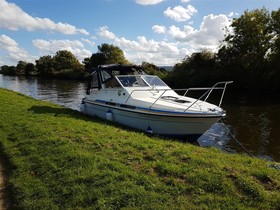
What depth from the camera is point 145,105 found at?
11695mm

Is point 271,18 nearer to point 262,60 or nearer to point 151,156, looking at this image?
point 262,60

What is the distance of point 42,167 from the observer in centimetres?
689

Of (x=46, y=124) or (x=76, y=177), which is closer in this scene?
(x=76, y=177)

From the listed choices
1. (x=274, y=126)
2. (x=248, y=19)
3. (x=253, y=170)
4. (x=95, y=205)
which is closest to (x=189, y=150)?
(x=253, y=170)

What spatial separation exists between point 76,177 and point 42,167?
1206 millimetres

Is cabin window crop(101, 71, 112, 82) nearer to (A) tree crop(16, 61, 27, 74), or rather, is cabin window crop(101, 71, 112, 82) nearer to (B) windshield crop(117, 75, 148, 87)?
(B) windshield crop(117, 75, 148, 87)

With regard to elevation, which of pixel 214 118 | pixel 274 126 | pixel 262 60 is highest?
pixel 262 60

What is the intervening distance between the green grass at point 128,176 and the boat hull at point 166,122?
7.14ft

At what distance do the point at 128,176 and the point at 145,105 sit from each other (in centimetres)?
583

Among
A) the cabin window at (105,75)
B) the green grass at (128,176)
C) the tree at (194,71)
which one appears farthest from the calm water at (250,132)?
the tree at (194,71)

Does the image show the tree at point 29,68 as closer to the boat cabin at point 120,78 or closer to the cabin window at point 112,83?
the boat cabin at point 120,78

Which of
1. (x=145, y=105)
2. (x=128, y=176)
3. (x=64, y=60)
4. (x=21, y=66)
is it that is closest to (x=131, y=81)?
(x=145, y=105)

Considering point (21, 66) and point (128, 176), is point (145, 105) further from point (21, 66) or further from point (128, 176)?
point (21, 66)

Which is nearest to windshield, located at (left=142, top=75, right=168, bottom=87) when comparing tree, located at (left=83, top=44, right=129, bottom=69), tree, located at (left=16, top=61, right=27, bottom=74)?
tree, located at (left=83, top=44, right=129, bottom=69)
